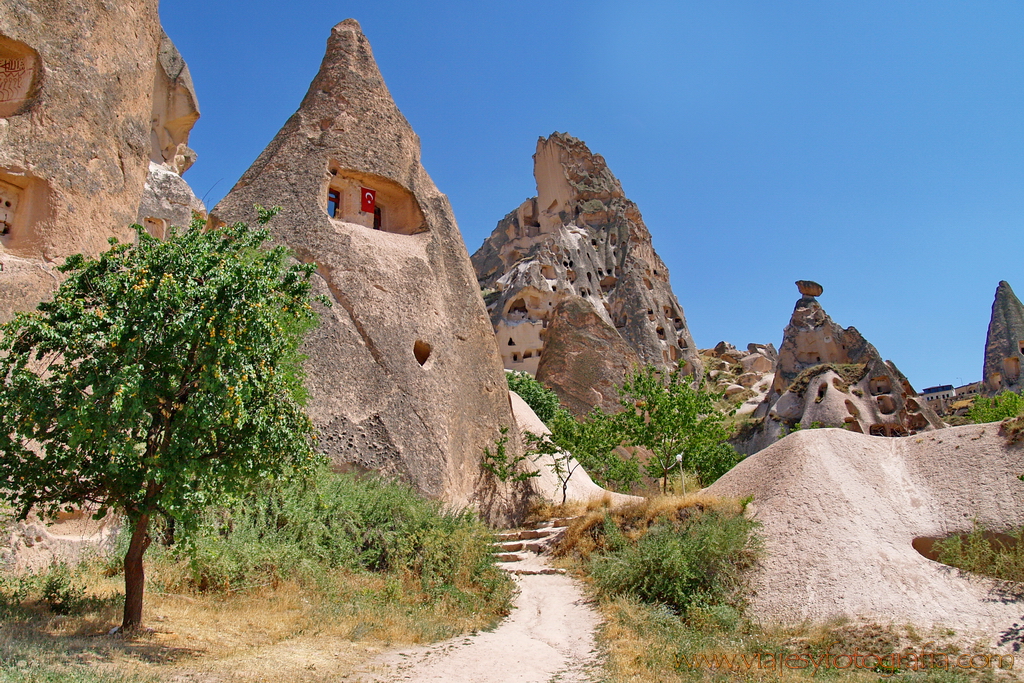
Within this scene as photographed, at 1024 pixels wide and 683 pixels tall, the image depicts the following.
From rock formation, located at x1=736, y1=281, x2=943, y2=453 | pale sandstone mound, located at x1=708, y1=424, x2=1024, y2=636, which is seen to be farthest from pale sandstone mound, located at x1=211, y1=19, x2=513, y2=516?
rock formation, located at x1=736, y1=281, x2=943, y2=453

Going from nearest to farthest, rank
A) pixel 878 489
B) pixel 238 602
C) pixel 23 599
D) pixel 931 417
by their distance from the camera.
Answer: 1. pixel 23 599
2. pixel 238 602
3. pixel 878 489
4. pixel 931 417

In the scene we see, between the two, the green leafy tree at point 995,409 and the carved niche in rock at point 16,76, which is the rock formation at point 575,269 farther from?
the carved niche in rock at point 16,76

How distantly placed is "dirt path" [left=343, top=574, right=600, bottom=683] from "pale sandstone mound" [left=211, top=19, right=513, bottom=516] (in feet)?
12.1

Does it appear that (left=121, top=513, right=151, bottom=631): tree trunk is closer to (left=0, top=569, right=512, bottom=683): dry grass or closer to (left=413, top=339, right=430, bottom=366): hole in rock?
(left=0, top=569, right=512, bottom=683): dry grass

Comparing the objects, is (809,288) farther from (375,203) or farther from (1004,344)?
(375,203)

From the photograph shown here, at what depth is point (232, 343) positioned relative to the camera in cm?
594

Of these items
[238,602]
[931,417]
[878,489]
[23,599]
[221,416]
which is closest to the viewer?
[221,416]

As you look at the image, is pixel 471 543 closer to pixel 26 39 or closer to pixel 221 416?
pixel 221 416

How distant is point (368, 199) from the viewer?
15.6 meters

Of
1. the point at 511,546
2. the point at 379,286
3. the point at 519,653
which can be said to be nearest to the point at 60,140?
the point at 379,286

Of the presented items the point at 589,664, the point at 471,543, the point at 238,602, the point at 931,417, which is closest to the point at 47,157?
the point at 238,602

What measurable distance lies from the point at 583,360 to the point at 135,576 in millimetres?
26384

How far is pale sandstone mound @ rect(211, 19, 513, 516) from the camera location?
12.3 meters

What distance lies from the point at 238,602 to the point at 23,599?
210 cm
